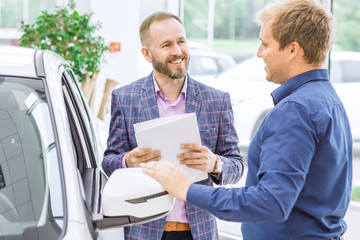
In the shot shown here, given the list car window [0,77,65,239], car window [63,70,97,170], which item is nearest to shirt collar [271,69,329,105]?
car window [0,77,65,239]

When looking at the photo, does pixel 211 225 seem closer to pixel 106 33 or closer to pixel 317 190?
pixel 317 190

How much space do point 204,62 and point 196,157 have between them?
4.61 metres

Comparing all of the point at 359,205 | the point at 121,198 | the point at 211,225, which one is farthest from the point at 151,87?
the point at 359,205

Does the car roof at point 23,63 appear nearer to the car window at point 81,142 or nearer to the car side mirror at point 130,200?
the car window at point 81,142

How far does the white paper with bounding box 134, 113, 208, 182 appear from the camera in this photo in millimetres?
1585

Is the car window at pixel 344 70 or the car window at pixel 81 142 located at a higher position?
the car window at pixel 81 142

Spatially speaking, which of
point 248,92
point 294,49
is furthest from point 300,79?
point 248,92

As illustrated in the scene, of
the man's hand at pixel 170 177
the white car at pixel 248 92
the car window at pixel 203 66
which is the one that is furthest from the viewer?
the car window at pixel 203 66

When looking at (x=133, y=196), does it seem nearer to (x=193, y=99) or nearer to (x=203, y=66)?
(x=193, y=99)

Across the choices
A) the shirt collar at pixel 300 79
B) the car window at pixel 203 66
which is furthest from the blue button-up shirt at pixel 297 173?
the car window at pixel 203 66

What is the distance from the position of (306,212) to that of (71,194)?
62 cm

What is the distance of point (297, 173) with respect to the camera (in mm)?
1241

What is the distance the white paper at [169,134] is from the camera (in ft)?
5.20

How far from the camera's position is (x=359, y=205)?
186 inches
